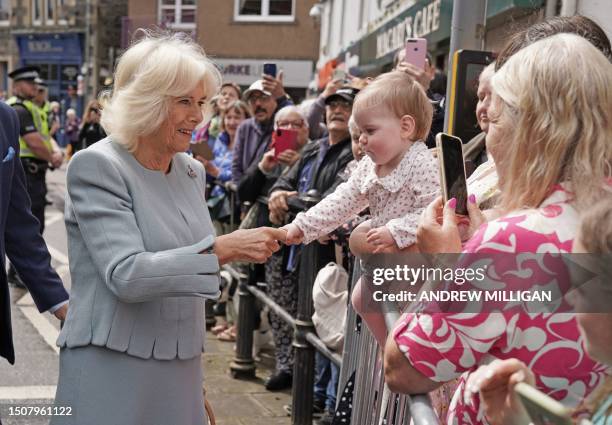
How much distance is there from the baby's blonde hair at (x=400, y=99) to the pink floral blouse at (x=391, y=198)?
3.8 inches

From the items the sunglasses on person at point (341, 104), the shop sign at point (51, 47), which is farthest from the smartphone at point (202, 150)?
the shop sign at point (51, 47)

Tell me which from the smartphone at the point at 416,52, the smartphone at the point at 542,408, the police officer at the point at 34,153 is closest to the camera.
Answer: the smartphone at the point at 542,408

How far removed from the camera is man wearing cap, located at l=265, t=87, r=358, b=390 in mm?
5008

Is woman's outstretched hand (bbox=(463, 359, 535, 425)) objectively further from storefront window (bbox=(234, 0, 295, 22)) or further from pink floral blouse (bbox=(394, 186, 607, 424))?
storefront window (bbox=(234, 0, 295, 22))

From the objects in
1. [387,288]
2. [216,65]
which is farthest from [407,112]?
[387,288]

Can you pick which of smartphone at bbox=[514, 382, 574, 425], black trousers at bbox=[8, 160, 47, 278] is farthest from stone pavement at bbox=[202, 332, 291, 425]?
smartphone at bbox=[514, 382, 574, 425]

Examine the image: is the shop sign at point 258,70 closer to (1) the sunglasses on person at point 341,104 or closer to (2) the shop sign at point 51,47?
(2) the shop sign at point 51,47

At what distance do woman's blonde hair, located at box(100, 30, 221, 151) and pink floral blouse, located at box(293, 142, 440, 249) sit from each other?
83cm

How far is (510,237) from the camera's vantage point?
Result: 1.83 metres

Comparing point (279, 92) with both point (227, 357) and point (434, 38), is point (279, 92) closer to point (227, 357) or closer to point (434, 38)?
point (227, 357)

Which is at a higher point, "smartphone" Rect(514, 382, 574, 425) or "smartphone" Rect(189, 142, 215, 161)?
"smartphone" Rect(514, 382, 574, 425)

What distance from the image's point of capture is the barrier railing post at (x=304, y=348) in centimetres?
457

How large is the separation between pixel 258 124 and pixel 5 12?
146 ft

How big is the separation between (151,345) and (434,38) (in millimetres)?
7959
